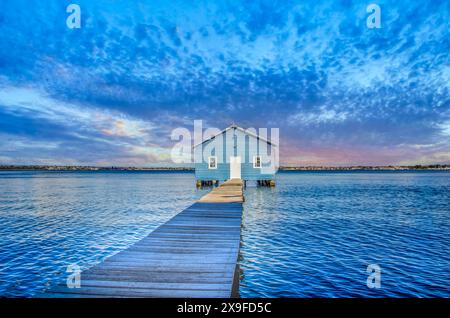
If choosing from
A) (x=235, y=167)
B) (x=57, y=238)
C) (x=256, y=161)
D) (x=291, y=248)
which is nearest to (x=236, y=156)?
(x=235, y=167)

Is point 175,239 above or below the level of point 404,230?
above

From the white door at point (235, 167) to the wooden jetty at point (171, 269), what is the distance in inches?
1072

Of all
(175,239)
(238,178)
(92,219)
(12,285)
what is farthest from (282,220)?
(238,178)

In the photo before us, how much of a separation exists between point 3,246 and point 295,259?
1156cm

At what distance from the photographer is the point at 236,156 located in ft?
122

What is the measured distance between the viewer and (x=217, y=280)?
18.0ft

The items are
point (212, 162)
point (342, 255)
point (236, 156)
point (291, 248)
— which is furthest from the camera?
point (212, 162)

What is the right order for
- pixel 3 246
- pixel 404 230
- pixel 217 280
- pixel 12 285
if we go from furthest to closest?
pixel 404 230, pixel 3 246, pixel 12 285, pixel 217 280

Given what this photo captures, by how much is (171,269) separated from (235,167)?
31.6 metres

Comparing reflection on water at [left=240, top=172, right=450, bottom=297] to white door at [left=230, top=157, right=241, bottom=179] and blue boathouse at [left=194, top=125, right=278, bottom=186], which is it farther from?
white door at [left=230, top=157, right=241, bottom=179]

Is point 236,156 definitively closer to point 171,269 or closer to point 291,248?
point 291,248

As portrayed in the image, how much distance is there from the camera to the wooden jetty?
4977mm
